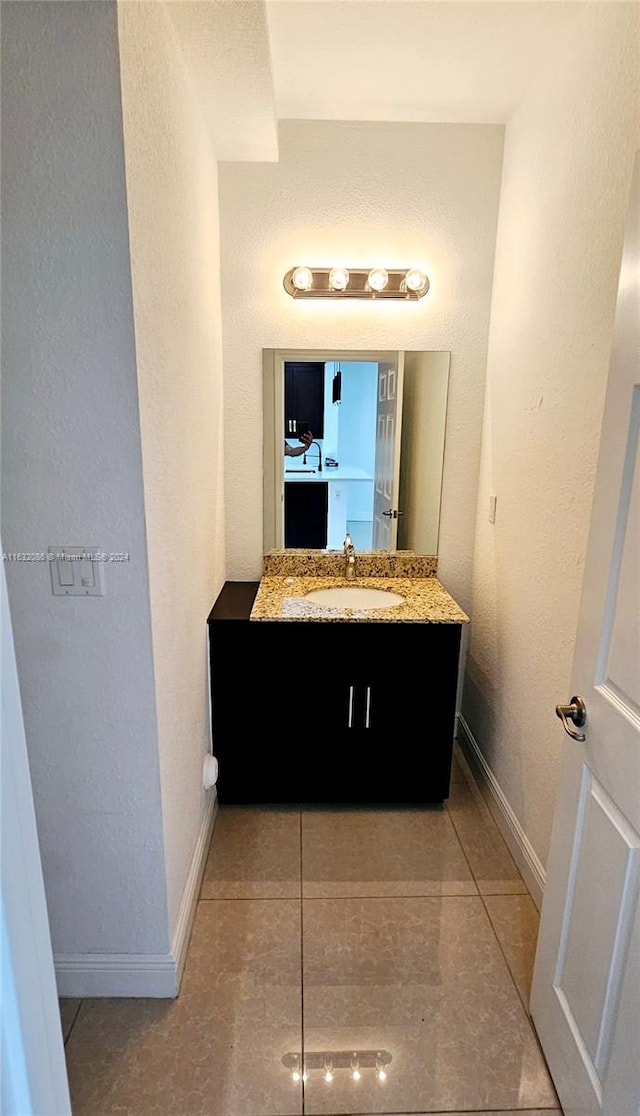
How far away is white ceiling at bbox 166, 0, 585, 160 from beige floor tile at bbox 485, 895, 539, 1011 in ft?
8.24

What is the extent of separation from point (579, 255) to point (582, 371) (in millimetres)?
323

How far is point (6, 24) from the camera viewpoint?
3.45ft

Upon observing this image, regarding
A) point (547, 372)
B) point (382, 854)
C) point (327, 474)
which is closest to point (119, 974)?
point (382, 854)

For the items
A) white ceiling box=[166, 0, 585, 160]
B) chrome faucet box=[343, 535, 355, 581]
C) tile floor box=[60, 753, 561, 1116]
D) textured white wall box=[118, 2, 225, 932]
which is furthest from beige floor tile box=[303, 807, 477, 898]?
white ceiling box=[166, 0, 585, 160]

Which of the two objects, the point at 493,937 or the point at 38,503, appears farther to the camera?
the point at 493,937

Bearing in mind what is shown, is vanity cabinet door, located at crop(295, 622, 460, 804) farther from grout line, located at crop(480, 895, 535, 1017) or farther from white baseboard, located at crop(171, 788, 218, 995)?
grout line, located at crop(480, 895, 535, 1017)

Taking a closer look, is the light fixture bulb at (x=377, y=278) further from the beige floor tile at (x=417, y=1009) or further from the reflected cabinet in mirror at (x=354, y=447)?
the beige floor tile at (x=417, y=1009)

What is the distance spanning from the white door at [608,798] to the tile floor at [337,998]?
0.24 meters

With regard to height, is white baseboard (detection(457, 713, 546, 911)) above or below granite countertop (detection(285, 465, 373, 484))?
below

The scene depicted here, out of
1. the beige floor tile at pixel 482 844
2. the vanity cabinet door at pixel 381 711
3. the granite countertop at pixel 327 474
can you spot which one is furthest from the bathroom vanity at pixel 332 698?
the granite countertop at pixel 327 474

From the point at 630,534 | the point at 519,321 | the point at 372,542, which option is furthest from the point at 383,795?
the point at 519,321

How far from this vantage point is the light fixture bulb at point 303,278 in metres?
2.29

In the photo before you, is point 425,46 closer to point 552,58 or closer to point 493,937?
point 552,58

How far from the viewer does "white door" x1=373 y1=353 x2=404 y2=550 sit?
8.06 ft
